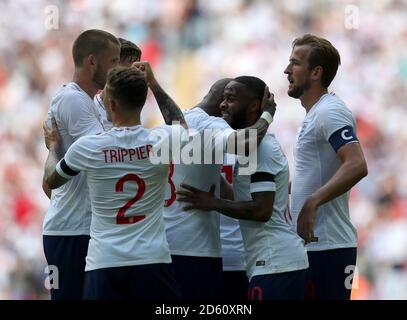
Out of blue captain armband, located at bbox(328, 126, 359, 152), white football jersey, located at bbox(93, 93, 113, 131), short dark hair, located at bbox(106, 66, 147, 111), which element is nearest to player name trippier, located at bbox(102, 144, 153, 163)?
short dark hair, located at bbox(106, 66, 147, 111)

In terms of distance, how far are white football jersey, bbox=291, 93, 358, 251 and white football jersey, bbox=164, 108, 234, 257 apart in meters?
0.59

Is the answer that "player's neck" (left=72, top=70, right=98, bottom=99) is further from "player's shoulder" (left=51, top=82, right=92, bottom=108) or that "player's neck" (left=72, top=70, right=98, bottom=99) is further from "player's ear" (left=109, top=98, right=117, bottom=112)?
"player's ear" (left=109, top=98, right=117, bottom=112)

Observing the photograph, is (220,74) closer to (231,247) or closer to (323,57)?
(323,57)

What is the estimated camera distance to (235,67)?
11969 millimetres

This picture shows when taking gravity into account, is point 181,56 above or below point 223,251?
above

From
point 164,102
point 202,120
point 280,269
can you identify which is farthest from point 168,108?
Result: point 280,269

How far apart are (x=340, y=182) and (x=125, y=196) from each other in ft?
4.13

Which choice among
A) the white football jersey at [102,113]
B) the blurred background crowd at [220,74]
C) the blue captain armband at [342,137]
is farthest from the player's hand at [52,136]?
the blurred background crowd at [220,74]

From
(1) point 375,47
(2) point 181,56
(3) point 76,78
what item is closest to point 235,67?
(2) point 181,56

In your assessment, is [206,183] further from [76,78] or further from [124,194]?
[76,78]

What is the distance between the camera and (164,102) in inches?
203

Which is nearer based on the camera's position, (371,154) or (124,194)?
(124,194)
